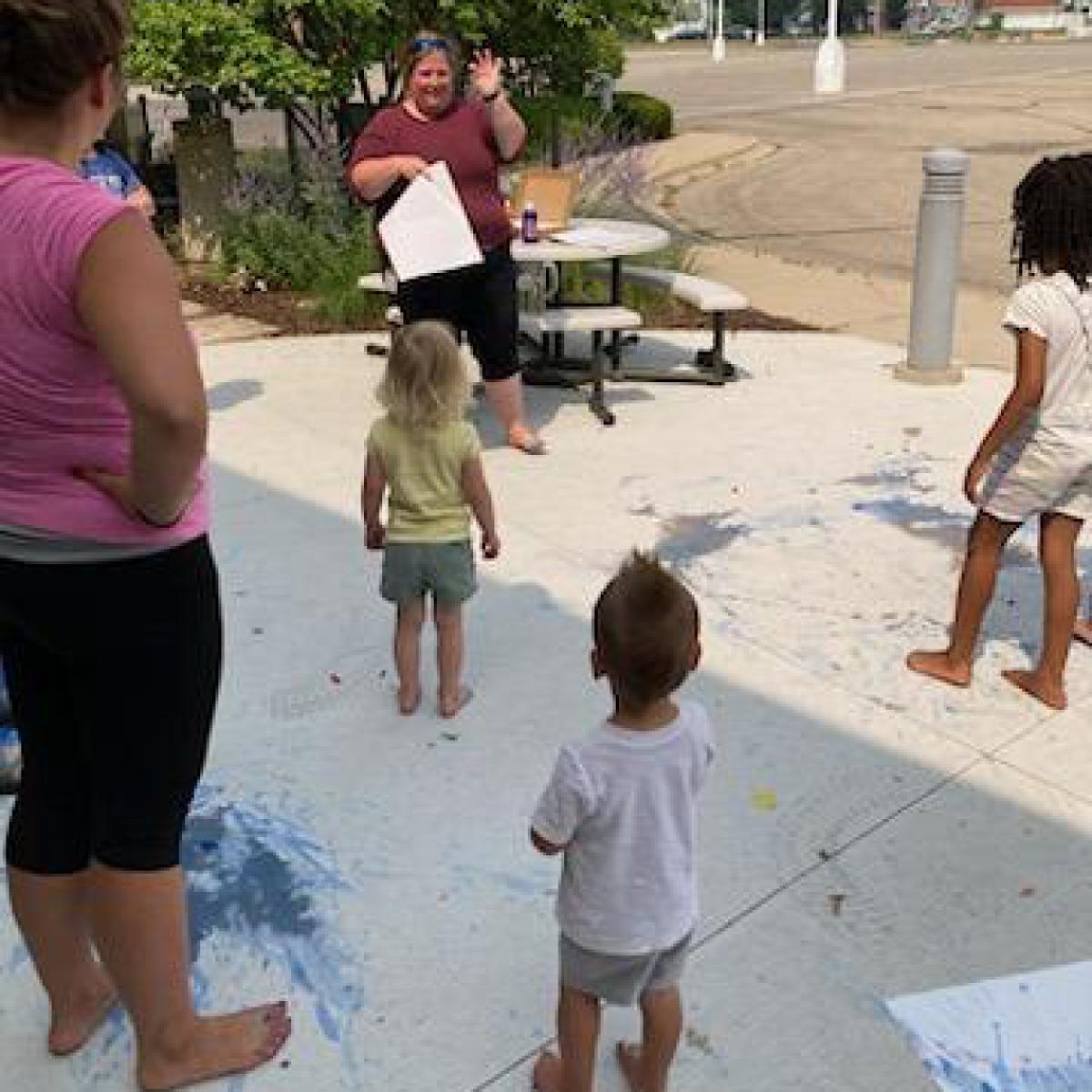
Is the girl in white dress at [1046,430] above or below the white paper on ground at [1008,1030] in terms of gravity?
above

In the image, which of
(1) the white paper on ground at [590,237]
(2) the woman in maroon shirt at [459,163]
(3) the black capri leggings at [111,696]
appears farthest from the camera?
(1) the white paper on ground at [590,237]

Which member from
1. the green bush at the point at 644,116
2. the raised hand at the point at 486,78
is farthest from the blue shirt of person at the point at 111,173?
the green bush at the point at 644,116

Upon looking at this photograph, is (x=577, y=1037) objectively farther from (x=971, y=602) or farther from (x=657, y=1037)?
(x=971, y=602)

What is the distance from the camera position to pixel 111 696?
6.32 feet

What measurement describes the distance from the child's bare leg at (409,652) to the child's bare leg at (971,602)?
1.40 metres

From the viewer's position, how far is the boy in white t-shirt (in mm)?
1922

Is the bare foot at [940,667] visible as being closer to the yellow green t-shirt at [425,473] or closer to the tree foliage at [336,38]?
the yellow green t-shirt at [425,473]

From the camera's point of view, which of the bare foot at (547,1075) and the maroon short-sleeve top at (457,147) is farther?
the maroon short-sleeve top at (457,147)

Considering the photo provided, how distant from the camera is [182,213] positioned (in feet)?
32.0

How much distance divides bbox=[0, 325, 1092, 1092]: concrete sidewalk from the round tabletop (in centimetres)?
104

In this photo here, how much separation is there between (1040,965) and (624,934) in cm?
106

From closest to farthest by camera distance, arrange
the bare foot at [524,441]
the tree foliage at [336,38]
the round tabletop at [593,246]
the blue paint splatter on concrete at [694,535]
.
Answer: the blue paint splatter on concrete at [694,535] < the bare foot at [524,441] < the round tabletop at [593,246] < the tree foliage at [336,38]

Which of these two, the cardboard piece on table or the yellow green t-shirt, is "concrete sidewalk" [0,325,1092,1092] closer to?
the yellow green t-shirt

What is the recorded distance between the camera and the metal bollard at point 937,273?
22.2ft
